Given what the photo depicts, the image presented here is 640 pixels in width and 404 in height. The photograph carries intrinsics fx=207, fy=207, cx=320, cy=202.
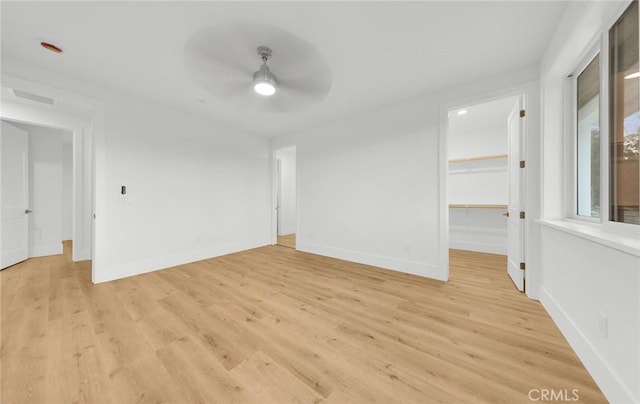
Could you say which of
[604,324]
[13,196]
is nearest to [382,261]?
[604,324]

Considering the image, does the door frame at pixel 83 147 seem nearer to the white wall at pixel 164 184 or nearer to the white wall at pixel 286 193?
the white wall at pixel 164 184

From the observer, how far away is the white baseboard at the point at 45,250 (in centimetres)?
388

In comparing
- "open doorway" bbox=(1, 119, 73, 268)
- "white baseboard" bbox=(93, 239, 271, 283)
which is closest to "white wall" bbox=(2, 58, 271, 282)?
"white baseboard" bbox=(93, 239, 271, 283)

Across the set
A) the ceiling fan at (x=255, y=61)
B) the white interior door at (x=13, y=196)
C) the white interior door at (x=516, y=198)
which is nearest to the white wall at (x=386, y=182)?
the white interior door at (x=516, y=198)

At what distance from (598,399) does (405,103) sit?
327cm

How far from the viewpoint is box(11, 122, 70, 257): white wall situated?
3932 mm

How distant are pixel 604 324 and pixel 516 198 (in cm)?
178

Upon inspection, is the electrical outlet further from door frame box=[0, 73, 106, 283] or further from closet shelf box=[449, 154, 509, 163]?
door frame box=[0, 73, 106, 283]

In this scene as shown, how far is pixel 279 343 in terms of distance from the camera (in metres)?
1.59

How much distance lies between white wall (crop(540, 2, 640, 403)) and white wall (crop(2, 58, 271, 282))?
4.59m

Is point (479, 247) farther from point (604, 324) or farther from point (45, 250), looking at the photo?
point (45, 250)

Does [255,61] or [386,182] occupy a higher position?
[255,61]

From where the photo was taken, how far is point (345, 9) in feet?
5.30

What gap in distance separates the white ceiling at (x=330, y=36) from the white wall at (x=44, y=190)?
9.90 ft
